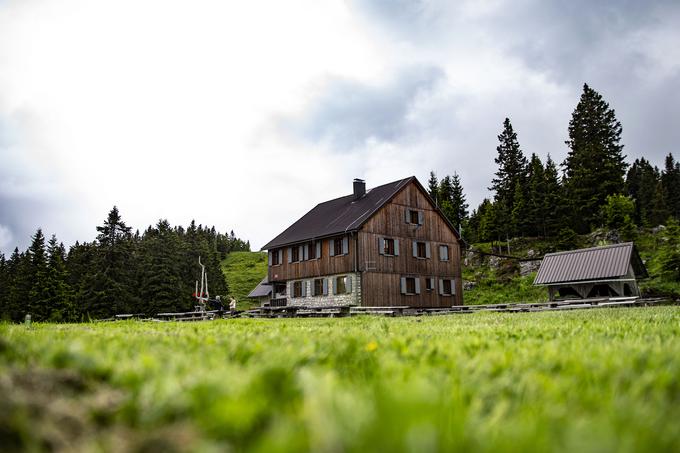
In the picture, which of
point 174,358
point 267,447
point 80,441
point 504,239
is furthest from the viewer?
point 504,239

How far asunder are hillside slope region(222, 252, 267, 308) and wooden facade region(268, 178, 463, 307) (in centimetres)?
3852

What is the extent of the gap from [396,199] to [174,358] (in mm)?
37584

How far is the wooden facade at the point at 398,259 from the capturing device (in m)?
37.2

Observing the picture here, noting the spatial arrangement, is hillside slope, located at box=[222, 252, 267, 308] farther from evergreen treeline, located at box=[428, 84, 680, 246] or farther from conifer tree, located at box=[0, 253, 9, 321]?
evergreen treeline, located at box=[428, 84, 680, 246]

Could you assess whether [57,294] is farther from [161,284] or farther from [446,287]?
[446,287]

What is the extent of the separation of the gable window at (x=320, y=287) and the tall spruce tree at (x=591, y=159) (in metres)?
35.9

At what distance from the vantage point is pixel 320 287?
1583 inches

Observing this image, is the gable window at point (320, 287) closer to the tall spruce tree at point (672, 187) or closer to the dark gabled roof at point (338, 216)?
the dark gabled roof at point (338, 216)

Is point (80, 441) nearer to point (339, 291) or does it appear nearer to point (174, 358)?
point (174, 358)

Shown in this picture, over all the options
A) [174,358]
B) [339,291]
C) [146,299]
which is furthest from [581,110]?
[174,358]

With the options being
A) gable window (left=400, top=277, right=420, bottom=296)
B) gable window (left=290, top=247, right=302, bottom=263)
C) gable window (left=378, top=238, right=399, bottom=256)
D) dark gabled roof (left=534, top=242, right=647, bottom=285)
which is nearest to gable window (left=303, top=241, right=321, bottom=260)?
gable window (left=290, top=247, right=302, bottom=263)

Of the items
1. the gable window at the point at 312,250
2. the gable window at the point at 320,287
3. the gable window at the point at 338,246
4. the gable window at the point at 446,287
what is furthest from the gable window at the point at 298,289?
the gable window at the point at 446,287

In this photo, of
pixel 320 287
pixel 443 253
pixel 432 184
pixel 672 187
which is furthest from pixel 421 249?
pixel 672 187

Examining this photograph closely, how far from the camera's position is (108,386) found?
2121 millimetres
